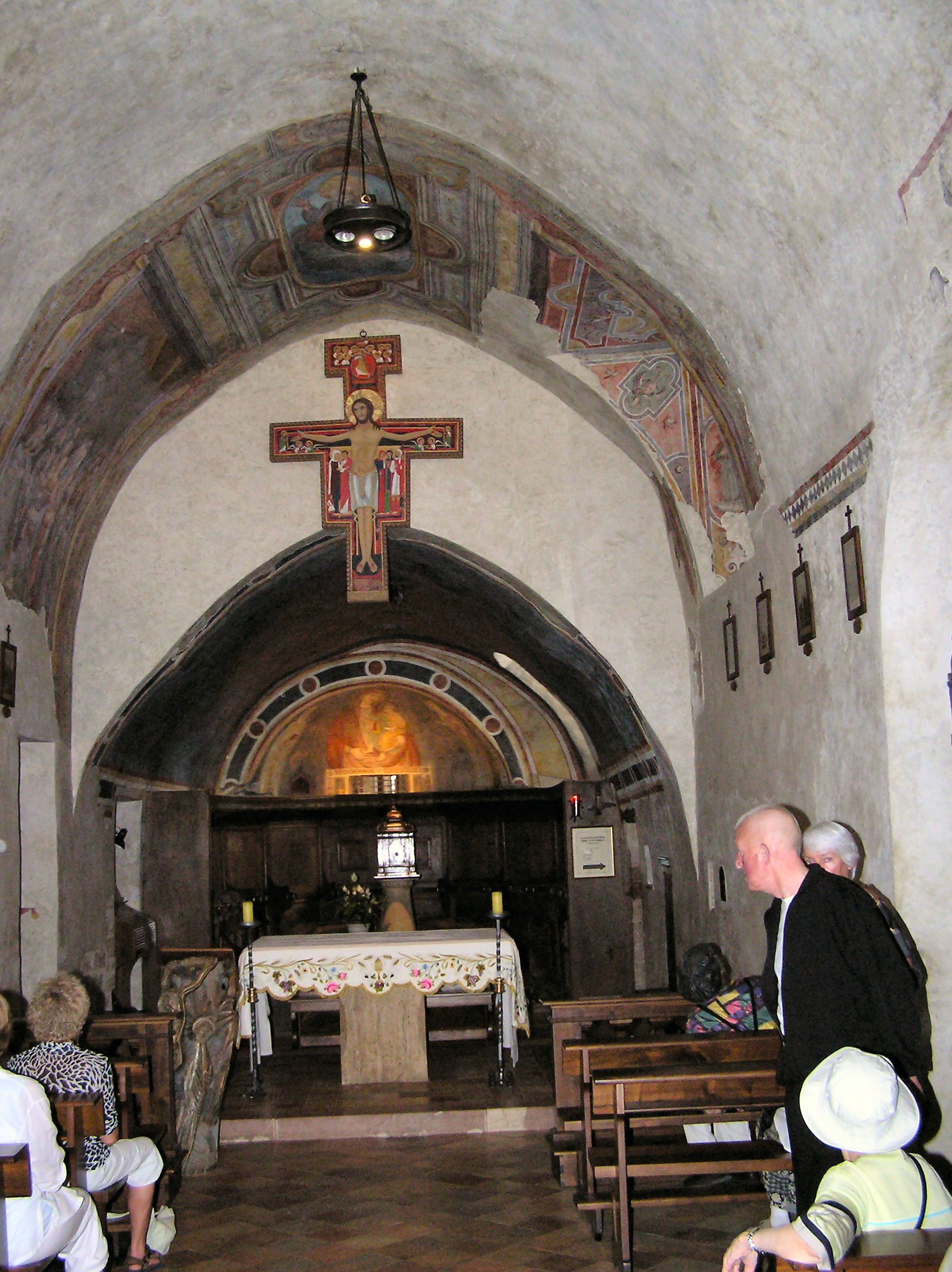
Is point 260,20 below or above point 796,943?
above

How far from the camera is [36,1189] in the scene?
4.50 m

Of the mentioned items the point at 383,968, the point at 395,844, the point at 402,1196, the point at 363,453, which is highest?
the point at 363,453

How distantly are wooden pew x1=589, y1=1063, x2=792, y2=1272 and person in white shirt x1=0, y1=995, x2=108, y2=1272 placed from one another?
2.23 metres

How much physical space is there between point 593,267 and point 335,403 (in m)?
2.99

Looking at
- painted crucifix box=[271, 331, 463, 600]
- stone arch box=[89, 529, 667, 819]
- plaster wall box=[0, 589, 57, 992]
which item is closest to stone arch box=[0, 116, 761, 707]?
plaster wall box=[0, 589, 57, 992]

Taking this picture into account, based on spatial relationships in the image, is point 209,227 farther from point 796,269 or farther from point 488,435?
point 796,269

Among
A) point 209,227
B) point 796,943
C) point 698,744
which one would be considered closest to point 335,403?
point 209,227

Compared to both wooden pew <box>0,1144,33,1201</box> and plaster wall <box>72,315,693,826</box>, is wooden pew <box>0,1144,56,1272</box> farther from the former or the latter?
plaster wall <box>72,315,693,826</box>

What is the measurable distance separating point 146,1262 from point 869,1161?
4.09 m

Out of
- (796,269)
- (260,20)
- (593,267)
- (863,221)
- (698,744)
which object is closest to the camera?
(863,221)

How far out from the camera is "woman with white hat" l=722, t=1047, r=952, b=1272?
113 inches

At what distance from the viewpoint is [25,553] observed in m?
8.50

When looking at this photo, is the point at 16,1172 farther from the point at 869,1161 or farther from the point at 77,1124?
the point at 869,1161

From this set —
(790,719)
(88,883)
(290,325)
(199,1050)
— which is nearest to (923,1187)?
(790,719)
